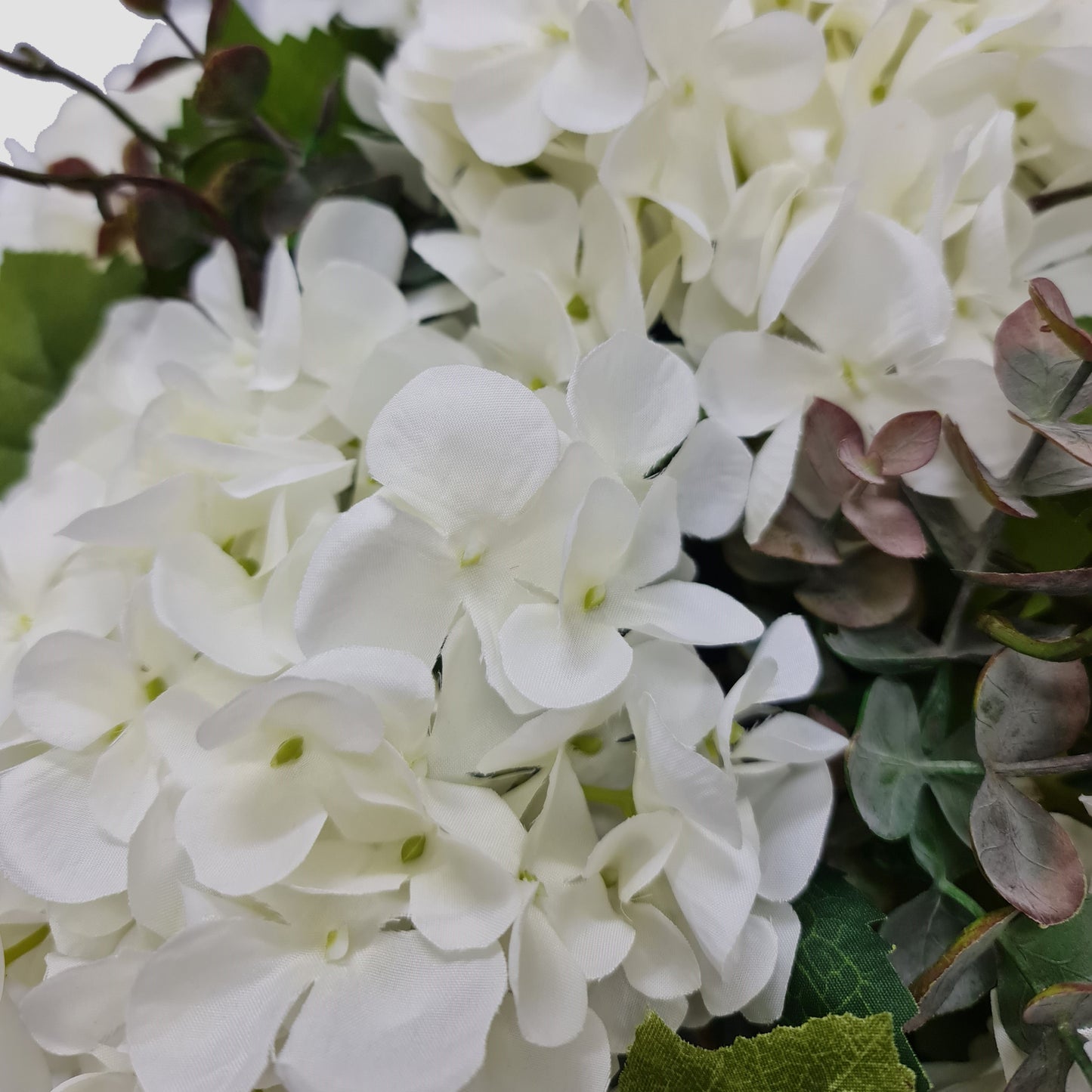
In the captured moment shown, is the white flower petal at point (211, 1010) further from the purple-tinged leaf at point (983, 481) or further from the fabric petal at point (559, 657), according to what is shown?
the purple-tinged leaf at point (983, 481)

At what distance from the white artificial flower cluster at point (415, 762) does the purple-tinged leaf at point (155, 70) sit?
14 cm

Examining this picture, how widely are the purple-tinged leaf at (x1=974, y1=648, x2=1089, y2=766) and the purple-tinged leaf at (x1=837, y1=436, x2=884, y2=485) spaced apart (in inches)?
2.1

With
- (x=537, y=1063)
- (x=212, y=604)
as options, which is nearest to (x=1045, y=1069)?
(x=537, y=1063)

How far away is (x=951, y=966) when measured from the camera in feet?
0.76

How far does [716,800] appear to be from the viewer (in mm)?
206

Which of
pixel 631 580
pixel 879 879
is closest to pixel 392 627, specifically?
pixel 631 580

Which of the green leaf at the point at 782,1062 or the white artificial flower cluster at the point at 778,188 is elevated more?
the white artificial flower cluster at the point at 778,188

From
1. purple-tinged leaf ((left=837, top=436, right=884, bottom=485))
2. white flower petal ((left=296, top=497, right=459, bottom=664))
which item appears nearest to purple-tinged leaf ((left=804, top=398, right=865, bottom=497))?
purple-tinged leaf ((left=837, top=436, right=884, bottom=485))

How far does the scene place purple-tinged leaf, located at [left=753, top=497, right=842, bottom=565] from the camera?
0.25 meters

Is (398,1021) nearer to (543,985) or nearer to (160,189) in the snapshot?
(543,985)

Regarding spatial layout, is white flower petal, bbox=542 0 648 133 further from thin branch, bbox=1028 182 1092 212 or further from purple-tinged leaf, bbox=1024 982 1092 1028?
purple-tinged leaf, bbox=1024 982 1092 1028

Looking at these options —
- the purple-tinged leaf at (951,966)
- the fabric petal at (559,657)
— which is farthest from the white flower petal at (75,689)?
the purple-tinged leaf at (951,966)

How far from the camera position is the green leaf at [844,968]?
232mm

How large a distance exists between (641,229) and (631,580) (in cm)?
13
